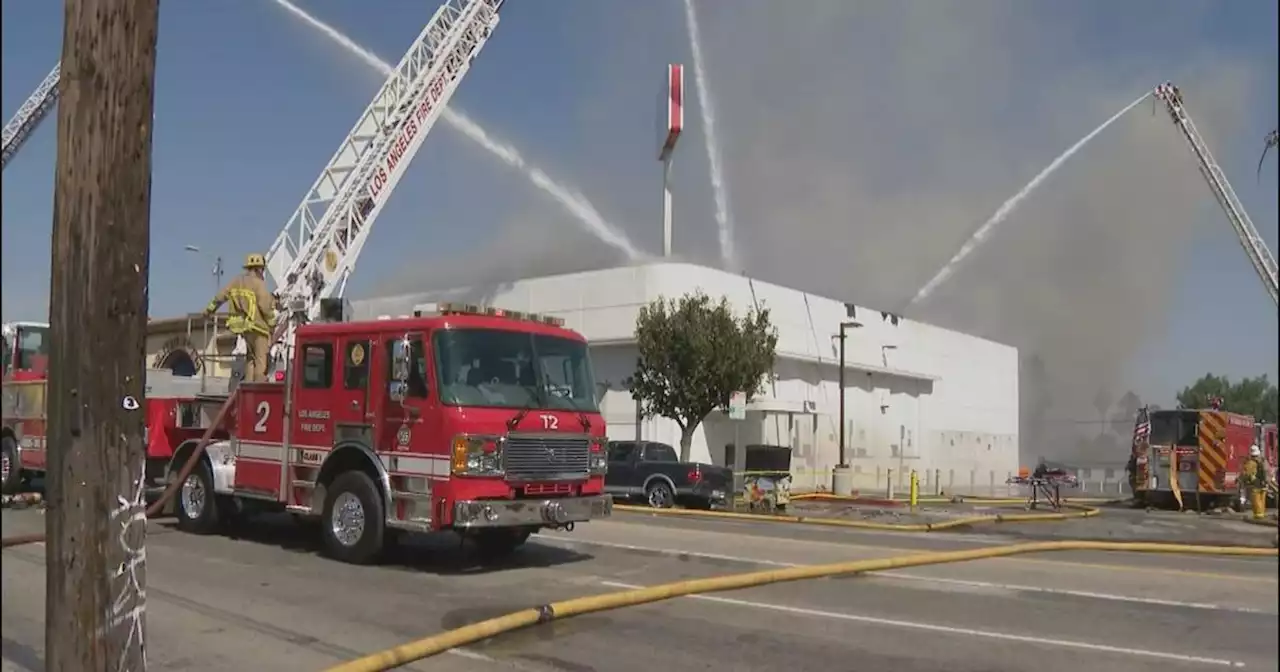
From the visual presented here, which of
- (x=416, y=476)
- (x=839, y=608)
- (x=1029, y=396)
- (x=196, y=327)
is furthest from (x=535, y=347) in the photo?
(x=1029, y=396)

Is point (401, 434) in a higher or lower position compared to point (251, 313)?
lower

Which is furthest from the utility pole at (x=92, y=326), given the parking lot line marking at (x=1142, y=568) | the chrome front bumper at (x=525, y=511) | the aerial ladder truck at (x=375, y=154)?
the aerial ladder truck at (x=375, y=154)

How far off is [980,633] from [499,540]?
5748 mm

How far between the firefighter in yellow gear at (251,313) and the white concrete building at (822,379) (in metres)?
15.6

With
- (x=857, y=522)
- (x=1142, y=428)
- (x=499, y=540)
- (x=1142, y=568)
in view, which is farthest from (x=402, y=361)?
(x=1142, y=428)

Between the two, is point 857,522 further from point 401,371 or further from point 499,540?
point 401,371

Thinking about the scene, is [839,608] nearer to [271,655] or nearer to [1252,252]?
[271,655]

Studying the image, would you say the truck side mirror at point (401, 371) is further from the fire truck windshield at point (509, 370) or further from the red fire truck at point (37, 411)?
the red fire truck at point (37, 411)

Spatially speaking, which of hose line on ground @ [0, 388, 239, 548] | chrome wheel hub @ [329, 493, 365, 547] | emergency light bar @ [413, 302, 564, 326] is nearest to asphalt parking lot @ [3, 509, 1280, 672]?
chrome wheel hub @ [329, 493, 365, 547]

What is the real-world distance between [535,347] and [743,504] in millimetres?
12120

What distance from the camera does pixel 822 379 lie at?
40406 millimetres

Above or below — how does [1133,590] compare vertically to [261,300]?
below

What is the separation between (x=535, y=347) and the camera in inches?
421

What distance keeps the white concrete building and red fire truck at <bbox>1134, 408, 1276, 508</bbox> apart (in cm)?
694
